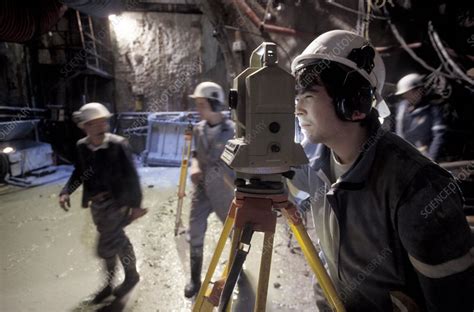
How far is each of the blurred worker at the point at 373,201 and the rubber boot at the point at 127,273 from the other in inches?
98.8

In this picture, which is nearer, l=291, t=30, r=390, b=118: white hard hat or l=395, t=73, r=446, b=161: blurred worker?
l=291, t=30, r=390, b=118: white hard hat

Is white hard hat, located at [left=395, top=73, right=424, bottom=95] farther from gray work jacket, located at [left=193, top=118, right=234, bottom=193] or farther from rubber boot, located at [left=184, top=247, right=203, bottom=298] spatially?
rubber boot, located at [left=184, top=247, right=203, bottom=298]

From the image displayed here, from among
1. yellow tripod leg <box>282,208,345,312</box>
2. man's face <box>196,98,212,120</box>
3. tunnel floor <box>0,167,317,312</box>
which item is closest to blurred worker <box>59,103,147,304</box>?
tunnel floor <box>0,167,317,312</box>

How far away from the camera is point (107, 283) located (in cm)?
324

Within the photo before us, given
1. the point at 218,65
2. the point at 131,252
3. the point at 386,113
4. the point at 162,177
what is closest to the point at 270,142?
the point at 386,113

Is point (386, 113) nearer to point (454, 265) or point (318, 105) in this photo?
point (318, 105)

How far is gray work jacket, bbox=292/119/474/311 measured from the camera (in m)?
0.90

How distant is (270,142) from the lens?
1.13 m

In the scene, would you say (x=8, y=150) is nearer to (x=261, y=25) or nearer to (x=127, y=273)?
(x=127, y=273)

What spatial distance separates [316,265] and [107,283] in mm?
2950

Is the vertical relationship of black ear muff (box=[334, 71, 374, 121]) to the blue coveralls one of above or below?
above

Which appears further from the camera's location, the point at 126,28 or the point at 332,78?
the point at 126,28

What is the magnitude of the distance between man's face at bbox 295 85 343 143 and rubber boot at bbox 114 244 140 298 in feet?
8.98

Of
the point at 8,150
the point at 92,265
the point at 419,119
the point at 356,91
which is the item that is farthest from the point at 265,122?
the point at 8,150
